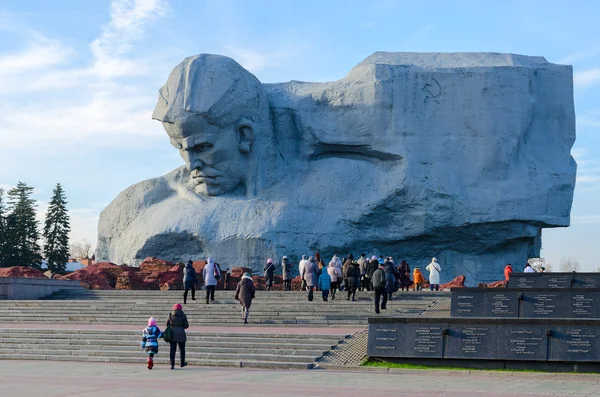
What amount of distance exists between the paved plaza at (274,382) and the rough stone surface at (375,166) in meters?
16.7

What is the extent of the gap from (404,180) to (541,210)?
494 centimetres

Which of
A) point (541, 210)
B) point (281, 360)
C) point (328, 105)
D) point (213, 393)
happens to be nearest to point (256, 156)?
point (328, 105)

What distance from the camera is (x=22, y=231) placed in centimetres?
4875

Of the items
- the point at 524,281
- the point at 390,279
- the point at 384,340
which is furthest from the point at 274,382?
the point at 524,281

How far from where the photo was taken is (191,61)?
30969 mm

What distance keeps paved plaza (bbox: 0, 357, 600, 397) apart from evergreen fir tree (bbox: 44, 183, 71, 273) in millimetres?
38967

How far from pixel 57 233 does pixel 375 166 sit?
1081 inches

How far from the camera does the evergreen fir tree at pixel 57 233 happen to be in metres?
51.8

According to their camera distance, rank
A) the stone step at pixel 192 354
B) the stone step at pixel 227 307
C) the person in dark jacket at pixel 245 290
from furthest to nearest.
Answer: the stone step at pixel 227 307, the person in dark jacket at pixel 245 290, the stone step at pixel 192 354

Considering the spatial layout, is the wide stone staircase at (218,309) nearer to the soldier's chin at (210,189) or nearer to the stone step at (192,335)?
the stone step at (192,335)

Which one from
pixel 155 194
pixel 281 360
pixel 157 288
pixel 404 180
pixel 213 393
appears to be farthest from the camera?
pixel 155 194

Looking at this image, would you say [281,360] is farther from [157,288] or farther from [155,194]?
[155,194]

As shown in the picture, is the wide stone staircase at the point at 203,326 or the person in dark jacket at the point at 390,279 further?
the person in dark jacket at the point at 390,279

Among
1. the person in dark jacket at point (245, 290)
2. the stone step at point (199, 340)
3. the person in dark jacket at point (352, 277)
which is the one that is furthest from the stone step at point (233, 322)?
the stone step at point (199, 340)
